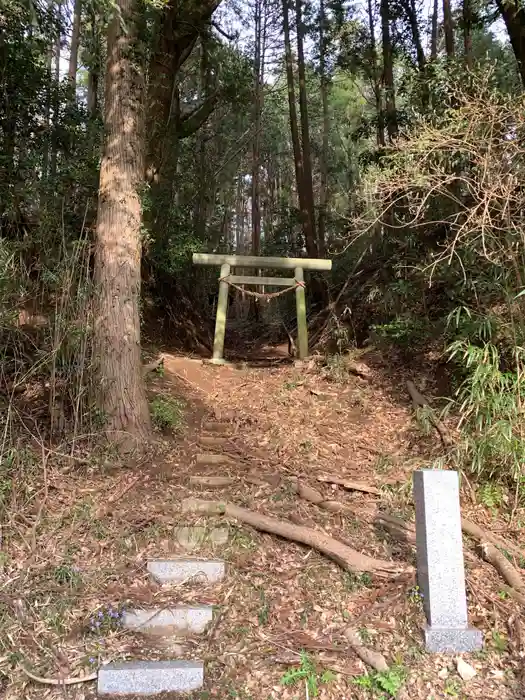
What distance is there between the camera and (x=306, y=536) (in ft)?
12.6

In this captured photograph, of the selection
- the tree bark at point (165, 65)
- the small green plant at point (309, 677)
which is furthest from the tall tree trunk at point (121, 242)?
the tree bark at point (165, 65)

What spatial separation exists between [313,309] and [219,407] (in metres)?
6.42

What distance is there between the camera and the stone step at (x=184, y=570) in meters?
3.51

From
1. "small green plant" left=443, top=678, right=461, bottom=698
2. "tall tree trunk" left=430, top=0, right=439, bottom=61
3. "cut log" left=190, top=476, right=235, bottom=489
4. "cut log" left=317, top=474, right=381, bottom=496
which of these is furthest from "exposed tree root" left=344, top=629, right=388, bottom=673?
"tall tree trunk" left=430, top=0, right=439, bottom=61

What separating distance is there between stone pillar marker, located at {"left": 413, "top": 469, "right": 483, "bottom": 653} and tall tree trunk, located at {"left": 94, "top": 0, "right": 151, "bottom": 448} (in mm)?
2854

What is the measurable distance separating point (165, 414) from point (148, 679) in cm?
298

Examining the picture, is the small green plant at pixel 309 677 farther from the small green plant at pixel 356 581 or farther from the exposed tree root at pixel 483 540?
the exposed tree root at pixel 483 540

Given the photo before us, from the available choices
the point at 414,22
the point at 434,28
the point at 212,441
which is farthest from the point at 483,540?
the point at 434,28

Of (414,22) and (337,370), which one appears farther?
(414,22)

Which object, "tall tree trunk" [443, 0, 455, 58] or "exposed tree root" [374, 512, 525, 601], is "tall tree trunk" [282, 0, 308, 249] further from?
"exposed tree root" [374, 512, 525, 601]

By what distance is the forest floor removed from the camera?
2.86 m

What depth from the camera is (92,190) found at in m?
7.15

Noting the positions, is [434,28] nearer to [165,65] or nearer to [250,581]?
[165,65]

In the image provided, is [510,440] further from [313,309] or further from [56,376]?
[313,309]
